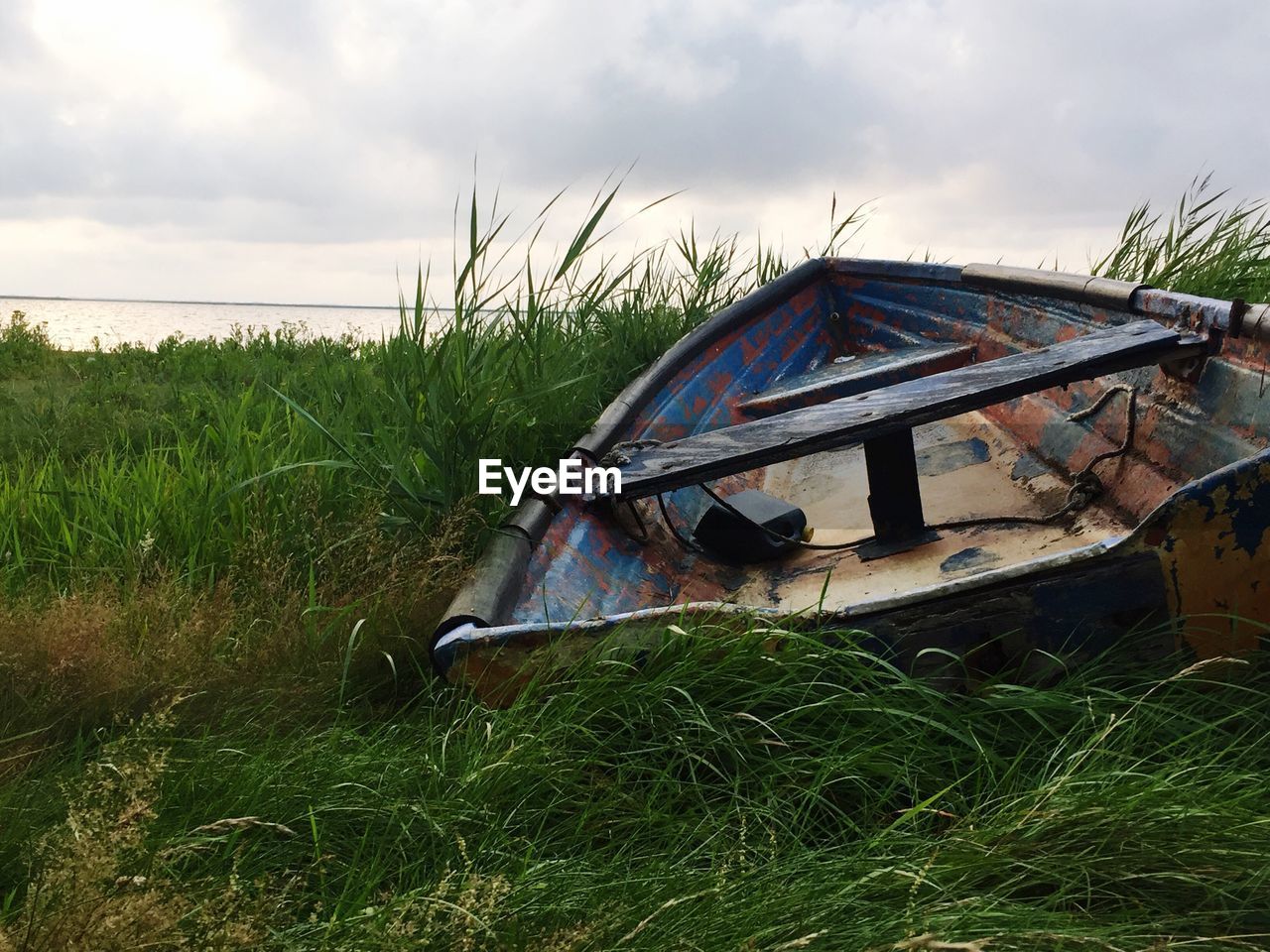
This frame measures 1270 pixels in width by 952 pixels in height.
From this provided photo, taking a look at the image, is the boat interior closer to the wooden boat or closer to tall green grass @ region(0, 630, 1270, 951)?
the wooden boat

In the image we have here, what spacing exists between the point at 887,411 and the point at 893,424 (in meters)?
0.05

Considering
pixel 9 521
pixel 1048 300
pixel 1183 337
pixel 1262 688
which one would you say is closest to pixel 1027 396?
pixel 1048 300

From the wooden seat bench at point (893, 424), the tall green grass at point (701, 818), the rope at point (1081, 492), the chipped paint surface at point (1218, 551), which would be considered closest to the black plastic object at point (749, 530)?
the wooden seat bench at point (893, 424)

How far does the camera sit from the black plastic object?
3.10 m

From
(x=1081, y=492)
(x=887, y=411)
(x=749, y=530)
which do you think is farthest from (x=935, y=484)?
(x=887, y=411)

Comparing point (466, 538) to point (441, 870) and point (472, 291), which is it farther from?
point (441, 870)

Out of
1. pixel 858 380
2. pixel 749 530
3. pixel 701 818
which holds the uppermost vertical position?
pixel 858 380

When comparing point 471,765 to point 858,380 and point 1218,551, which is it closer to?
point 1218,551

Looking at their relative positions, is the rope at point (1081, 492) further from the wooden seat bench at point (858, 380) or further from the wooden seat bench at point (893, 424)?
the wooden seat bench at point (858, 380)

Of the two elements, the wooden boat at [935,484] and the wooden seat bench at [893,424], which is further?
the wooden seat bench at [893,424]

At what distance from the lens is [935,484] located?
3.67m

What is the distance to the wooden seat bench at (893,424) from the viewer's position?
8.86 ft

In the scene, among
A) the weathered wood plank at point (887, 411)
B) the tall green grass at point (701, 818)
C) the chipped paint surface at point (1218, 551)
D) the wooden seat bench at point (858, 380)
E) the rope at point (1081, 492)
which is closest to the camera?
the tall green grass at point (701, 818)

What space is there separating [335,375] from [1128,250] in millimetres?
4253
